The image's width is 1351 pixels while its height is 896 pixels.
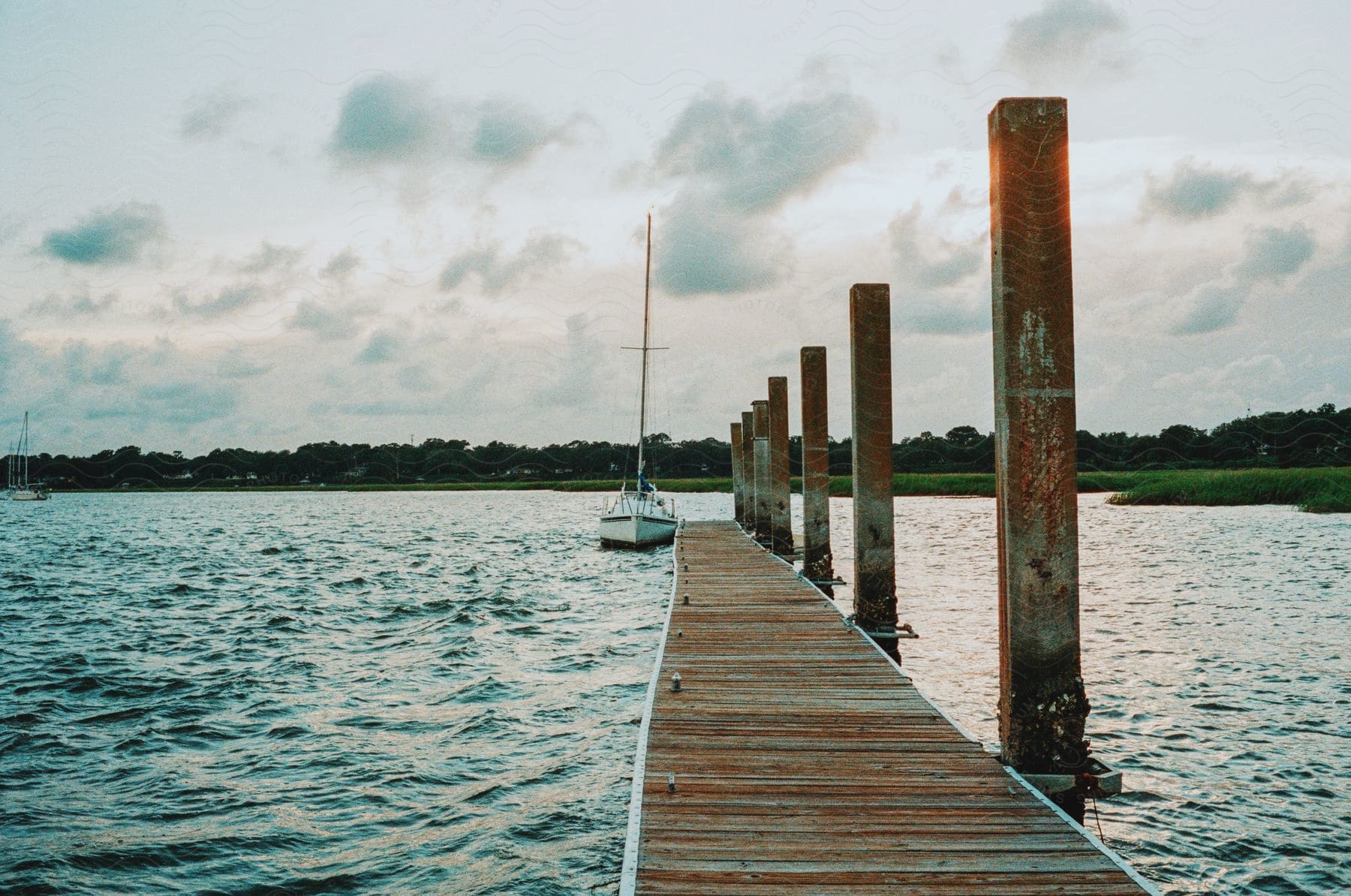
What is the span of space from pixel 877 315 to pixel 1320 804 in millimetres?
6769

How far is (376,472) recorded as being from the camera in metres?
137

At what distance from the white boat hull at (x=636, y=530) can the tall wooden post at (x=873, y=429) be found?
18561 mm

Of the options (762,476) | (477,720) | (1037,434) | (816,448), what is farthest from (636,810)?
(762,476)

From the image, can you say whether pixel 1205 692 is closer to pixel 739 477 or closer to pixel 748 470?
pixel 748 470

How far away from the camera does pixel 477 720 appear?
10.7 m

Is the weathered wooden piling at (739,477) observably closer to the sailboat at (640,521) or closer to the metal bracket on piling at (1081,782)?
the sailboat at (640,521)

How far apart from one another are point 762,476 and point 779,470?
249cm

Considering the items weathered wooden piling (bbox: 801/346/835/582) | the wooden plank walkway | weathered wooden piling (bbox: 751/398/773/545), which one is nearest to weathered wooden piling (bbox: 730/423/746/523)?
weathered wooden piling (bbox: 751/398/773/545)

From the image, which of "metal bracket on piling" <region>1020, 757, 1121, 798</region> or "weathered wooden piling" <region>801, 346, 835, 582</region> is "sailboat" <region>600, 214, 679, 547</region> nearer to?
"weathered wooden piling" <region>801, 346, 835, 582</region>

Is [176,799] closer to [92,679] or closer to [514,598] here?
[92,679]

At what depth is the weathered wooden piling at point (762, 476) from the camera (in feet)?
76.5

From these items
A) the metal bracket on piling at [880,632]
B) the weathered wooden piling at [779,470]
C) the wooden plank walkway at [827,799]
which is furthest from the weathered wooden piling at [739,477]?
the wooden plank walkway at [827,799]

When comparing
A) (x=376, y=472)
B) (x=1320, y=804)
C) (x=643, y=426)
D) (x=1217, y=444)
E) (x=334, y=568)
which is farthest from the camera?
(x=376, y=472)

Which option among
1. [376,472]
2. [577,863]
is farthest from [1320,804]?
[376,472]
